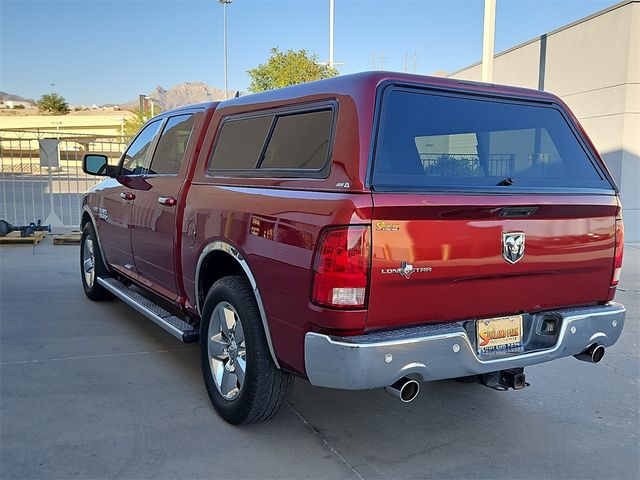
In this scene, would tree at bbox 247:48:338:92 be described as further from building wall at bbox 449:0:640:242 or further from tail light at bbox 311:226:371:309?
tail light at bbox 311:226:371:309

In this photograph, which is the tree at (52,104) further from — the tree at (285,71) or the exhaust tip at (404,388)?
the exhaust tip at (404,388)

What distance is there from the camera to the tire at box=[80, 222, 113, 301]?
615 cm

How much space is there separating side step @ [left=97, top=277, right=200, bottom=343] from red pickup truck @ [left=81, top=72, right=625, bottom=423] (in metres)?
0.03

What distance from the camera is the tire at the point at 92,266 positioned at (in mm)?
6148

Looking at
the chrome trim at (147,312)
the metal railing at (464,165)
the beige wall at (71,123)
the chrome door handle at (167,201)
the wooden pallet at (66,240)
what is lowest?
the wooden pallet at (66,240)

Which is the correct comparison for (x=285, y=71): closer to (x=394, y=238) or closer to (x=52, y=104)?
(x=394, y=238)

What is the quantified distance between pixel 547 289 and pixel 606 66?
447 inches

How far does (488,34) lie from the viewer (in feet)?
41.4

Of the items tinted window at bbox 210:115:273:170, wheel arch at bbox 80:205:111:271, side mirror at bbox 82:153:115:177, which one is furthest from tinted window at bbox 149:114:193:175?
wheel arch at bbox 80:205:111:271

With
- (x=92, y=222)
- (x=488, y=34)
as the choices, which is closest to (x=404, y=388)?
(x=92, y=222)

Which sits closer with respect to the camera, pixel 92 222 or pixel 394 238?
pixel 394 238

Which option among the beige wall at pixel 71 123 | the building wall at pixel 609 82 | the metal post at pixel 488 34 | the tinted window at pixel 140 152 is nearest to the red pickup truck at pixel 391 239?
the tinted window at pixel 140 152

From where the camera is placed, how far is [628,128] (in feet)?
40.4

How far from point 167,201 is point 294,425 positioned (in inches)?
75.3
